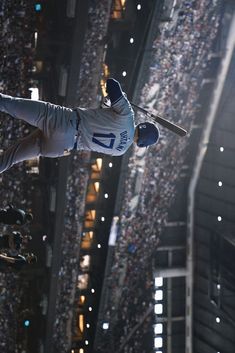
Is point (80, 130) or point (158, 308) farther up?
point (80, 130)

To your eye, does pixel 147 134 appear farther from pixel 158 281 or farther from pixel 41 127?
pixel 158 281

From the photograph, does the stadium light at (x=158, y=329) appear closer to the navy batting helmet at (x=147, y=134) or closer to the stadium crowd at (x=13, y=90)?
the stadium crowd at (x=13, y=90)

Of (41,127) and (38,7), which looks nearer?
(41,127)

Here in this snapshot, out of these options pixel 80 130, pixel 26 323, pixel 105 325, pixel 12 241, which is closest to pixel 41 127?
pixel 80 130

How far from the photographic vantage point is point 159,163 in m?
12.4

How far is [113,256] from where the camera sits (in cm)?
1173

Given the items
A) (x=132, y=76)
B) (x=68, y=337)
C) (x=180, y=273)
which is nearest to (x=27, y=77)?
(x=132, y=76)

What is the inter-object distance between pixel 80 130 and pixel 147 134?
1.93 feet

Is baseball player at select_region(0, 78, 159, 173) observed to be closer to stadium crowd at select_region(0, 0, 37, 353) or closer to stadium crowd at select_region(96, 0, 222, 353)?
stadium crowd at select_region(0, 0, 37, 353)

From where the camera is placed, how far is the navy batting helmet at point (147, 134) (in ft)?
15.8

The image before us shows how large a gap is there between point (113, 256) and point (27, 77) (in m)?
4.60

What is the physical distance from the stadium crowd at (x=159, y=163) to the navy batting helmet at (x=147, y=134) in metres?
5.48

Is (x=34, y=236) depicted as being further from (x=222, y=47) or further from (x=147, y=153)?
(x=222, y=47)

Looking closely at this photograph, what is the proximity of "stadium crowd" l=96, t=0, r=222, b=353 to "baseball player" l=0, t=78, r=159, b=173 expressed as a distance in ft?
18.0
